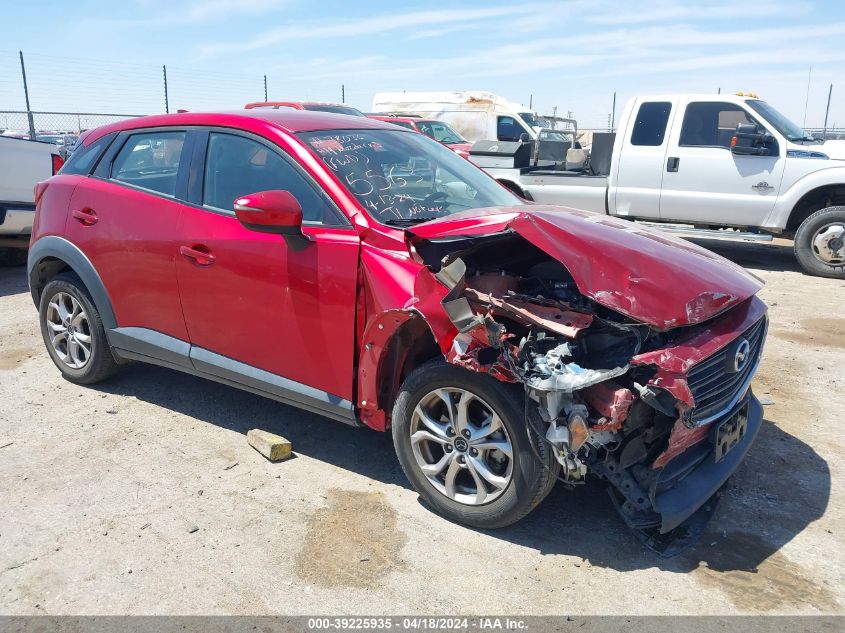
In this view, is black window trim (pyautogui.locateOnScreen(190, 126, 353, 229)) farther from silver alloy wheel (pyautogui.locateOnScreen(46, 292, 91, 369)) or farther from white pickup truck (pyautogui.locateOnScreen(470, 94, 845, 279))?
white pickup truck (pyautogui.locateOnScreen(470, 94, 845, 279))

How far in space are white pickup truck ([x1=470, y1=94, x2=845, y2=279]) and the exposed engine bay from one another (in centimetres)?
641

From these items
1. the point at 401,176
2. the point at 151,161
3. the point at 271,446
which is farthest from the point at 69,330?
the point at 401,176

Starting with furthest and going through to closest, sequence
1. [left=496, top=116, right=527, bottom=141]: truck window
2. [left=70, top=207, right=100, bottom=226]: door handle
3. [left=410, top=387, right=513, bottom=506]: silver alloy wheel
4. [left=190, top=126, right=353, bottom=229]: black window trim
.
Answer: [left=496, top=116, right=527, bottom=141]: truck window < [left=70, top=207, right=100, bottom=226]: door handle < [left=190, top=126, right=353, bottom=229]: black window trim < [left=410, top=387, right=513, bottom=506]: silver alloy wheel

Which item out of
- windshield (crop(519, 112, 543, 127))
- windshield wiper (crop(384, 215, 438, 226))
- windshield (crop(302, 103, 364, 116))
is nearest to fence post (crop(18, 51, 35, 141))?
windshield (crop(302, 103, 364, 116))

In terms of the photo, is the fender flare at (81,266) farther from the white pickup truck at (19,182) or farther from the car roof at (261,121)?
the white pickup truck at (19,182)

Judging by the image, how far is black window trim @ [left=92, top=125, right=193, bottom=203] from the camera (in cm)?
407

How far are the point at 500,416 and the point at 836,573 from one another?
1.55 meters

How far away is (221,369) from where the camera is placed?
3.97 meters

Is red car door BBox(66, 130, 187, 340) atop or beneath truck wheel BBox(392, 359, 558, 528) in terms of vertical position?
atop

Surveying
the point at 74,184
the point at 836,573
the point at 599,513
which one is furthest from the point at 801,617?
the point at 74,184

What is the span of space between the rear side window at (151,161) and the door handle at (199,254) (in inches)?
15.5

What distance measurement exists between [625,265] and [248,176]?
211cm

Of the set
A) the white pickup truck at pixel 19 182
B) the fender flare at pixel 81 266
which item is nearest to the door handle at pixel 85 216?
the fender flare at pixel 81 266

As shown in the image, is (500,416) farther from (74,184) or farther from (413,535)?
(74,184)
